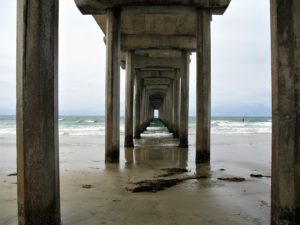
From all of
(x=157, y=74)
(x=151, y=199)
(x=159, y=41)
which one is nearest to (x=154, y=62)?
(x=159, y=41)

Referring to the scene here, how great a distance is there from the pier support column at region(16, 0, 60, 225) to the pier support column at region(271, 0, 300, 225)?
2.25 m

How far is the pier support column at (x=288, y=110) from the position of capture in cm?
367

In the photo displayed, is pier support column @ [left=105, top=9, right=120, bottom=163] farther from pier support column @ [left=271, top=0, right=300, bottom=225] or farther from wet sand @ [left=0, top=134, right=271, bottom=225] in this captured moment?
pier support column @ [left=271, top=0, right=300, bottom=225]

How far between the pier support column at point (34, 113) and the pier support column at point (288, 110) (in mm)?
2248

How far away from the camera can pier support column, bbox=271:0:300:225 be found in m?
3.67

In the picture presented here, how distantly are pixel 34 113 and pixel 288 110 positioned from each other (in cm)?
246

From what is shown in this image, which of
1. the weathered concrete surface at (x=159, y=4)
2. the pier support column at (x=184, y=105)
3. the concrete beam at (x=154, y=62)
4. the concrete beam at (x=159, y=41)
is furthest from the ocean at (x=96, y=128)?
the weathered concrete surface at (x=159, y=4)

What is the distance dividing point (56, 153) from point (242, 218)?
2.22m

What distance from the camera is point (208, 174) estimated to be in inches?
320

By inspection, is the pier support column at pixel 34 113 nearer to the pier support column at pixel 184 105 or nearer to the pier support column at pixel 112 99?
the pier support column at pixel 112 99

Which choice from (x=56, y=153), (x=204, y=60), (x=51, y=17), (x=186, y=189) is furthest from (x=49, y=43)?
(x=204, y=60)

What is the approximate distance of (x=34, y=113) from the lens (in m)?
3.74

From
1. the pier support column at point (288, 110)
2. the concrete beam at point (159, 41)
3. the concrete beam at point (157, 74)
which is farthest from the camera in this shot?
the concrete beam at point (157, 74)

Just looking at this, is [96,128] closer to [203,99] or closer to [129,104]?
[129,104]
